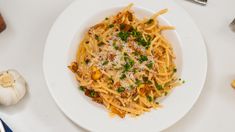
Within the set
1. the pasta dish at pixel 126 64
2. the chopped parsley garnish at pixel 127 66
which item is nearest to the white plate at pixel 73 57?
the pasta dish at pixel 126 64

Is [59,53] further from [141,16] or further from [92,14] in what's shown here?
[141,16]

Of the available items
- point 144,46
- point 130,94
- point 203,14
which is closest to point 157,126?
point 130,94

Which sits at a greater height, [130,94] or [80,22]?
[80,22]

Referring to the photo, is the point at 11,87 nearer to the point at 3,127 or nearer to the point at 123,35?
the point at 3,127

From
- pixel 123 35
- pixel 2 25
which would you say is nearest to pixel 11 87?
pixel 2 25

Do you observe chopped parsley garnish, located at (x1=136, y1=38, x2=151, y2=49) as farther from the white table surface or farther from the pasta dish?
the white table surface

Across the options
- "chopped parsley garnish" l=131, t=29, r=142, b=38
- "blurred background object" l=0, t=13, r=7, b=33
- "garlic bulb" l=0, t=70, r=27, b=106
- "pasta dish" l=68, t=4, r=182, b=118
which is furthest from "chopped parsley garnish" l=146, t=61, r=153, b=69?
"blurred background object" l=0, t=13, r=7, b=33
